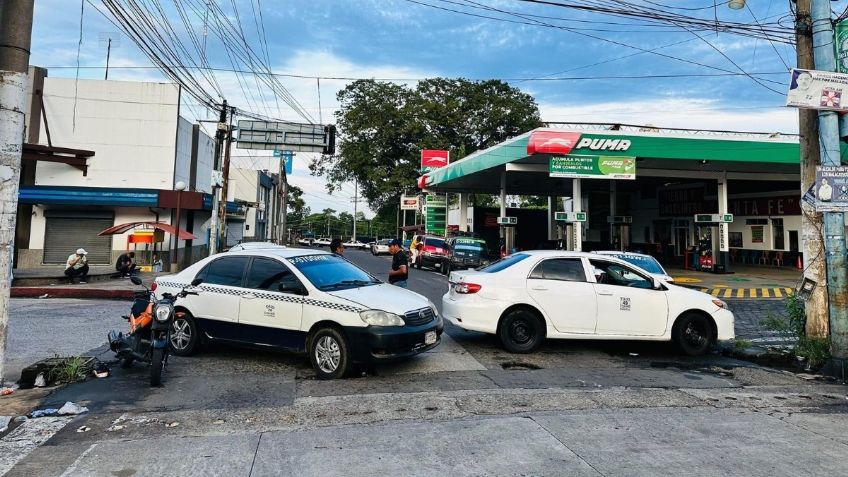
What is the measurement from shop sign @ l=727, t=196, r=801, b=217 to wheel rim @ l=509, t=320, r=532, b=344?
27.7 metres

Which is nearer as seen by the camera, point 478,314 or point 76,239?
point 478,314

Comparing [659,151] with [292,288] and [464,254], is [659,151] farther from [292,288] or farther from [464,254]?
[292,288]

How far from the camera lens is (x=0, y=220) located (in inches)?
218

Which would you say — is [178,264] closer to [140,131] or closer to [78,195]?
[78,195]

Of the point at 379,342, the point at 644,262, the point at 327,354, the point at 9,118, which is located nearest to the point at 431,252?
the point at 644,262

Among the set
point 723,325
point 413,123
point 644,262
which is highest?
point 413,123

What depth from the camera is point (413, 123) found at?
50750 mm

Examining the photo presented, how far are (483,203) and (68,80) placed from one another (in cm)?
4863

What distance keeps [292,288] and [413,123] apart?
4575cm

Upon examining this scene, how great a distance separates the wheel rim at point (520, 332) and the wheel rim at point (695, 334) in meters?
2.50

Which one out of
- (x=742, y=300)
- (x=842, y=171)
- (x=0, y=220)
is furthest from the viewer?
(x=742, y=300)

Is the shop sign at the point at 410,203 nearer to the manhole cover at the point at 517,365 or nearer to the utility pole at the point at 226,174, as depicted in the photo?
the utility pole at the point at 226,174

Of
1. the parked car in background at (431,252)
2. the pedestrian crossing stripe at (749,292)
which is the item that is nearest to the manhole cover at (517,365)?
the pedestrian crossing stripe at (749,292)

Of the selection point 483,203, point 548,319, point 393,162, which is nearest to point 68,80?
point 548,319
